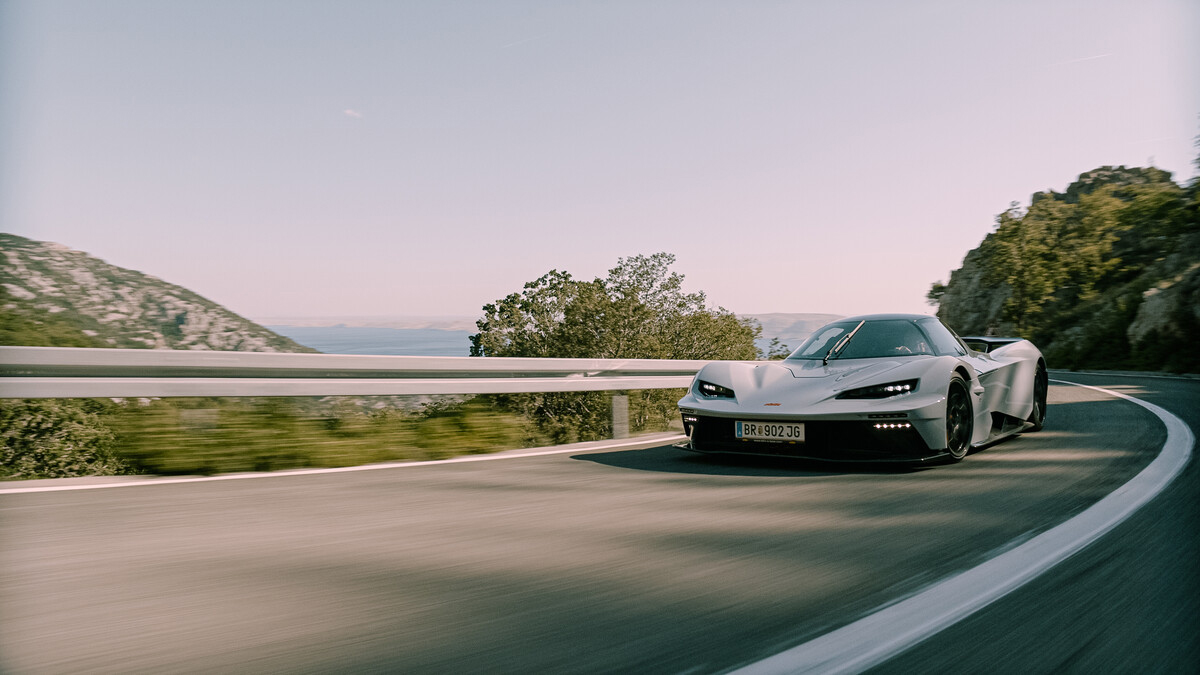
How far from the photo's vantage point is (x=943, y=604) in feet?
8.74

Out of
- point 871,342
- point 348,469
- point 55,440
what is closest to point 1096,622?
point 871,342

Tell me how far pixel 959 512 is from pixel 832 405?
1.59m

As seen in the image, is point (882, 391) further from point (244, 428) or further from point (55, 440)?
point (55, 440)

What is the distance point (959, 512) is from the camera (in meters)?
4.25

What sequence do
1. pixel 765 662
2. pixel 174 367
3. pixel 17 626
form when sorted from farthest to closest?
pixel 174 367
pixel 17 626
pixel 765 662

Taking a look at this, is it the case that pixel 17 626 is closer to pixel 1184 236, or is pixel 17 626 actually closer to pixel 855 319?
pixel 855 319

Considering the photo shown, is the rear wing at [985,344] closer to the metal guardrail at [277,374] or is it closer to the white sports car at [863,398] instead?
the white sports car at [863,398]

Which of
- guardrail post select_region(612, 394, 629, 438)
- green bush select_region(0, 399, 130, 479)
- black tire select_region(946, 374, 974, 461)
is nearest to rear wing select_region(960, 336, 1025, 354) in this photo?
black tire select_region(946, 374, 974, 461)

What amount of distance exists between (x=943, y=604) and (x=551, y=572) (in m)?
1.35

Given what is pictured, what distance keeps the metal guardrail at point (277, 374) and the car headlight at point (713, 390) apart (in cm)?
178

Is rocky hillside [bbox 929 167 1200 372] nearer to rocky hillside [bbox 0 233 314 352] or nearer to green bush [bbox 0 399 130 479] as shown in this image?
rocky hillside [bbox 0 233 314 352]

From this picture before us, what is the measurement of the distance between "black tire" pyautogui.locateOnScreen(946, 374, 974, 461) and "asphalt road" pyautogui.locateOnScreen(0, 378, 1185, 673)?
2.02 feet

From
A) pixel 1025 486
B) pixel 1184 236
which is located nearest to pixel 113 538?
pixel 1025 486

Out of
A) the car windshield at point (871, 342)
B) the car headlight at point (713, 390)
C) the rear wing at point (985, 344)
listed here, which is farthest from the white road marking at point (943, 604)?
the rear wing at point (985, 344)
